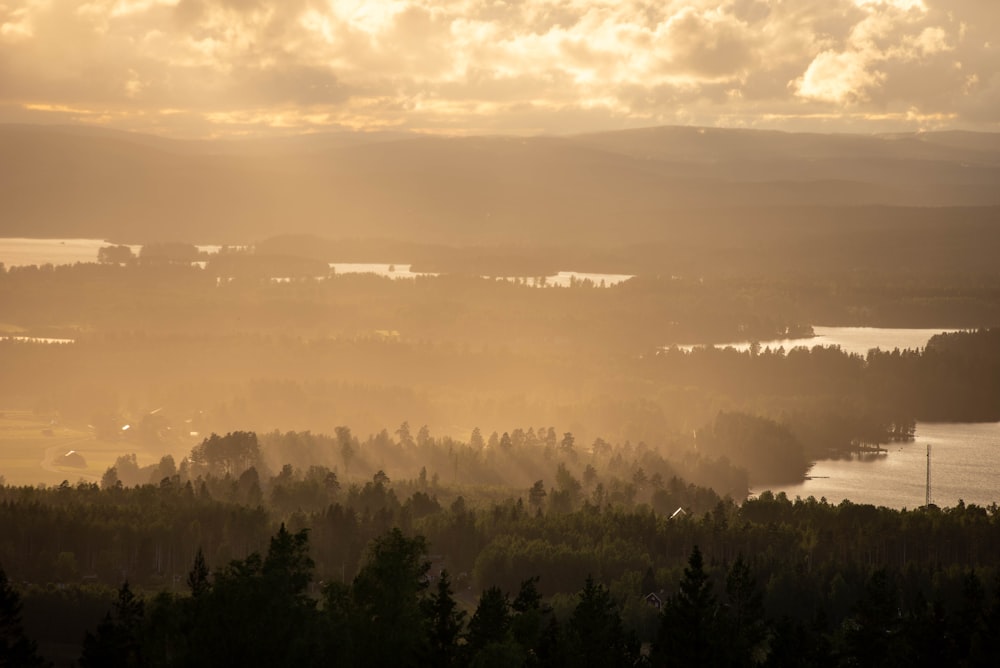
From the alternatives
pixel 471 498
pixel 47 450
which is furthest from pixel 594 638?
pixel 47 450

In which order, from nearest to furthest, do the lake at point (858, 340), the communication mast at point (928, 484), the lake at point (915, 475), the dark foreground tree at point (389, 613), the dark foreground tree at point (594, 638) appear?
the dark foreground tree at point (389, 613) → the dark foreground tree at point (594, 638) → the communication mast at point (928, 484) → the lake at point (915, 475) → the lake at point (858, 340)

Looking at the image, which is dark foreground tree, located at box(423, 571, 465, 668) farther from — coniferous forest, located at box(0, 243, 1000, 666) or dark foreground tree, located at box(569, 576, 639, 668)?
dark foreground tree, located at box(569, 576, 639, 668)

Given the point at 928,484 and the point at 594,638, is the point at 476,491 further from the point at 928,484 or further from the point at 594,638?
the point at 594,638

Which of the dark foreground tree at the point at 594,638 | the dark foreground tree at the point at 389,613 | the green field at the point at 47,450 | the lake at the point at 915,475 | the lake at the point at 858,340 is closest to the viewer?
the dark foreground tree at the point at 389,613

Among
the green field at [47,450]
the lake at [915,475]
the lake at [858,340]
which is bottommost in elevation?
the lake at [915,475]

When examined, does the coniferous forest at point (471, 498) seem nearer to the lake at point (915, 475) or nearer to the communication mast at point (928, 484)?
the lake at point (915, 475)

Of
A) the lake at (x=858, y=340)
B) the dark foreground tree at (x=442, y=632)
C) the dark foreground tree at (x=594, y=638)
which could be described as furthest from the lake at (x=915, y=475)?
the dark foreground tree at (x=442, y=632)
